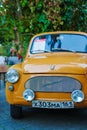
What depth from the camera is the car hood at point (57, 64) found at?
23.1 feet

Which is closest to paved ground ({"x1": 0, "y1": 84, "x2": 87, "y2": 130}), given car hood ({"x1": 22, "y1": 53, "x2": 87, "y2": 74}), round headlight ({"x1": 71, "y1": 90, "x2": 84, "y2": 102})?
round headlight ({"x1": 71, "y1": 90, "x2": 84, "y2": 102})

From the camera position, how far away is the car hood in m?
7.04

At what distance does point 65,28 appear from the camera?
13.2 metres

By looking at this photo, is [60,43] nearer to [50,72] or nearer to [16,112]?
[50,72]

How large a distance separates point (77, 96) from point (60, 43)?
187 centimetres

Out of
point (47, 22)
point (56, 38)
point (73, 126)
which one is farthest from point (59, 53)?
point (47, 22)

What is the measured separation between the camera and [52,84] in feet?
23.0

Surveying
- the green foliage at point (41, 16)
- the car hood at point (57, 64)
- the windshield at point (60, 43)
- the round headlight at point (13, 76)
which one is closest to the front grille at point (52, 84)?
the car hood at point (57, 64)

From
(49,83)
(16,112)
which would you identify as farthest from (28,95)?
(16,112)

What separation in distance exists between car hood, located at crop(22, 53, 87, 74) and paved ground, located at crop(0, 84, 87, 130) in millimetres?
906

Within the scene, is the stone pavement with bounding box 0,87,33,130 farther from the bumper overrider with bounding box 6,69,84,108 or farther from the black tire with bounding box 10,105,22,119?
the bumper overrider with bounding box 6,69,84,108

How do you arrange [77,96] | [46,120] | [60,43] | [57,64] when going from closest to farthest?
[77,96], [57,64], [46,120], [60,43]

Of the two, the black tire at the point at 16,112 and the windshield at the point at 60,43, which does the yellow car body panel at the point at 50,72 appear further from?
the windshield at the point at 60,43

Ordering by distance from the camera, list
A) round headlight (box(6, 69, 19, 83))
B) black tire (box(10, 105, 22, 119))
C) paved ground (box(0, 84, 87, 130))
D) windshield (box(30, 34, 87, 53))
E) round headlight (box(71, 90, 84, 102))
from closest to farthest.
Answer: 1. round headlight (box(71, 90, 84, 102))
2. paved ground (box(0, 84, 87, 130))
3. round headlight (box(6, 69, 19, 83))
4. black tire (box(10, 105, 22, 119))
5. windshield (box(30, 34, 87, 53))
